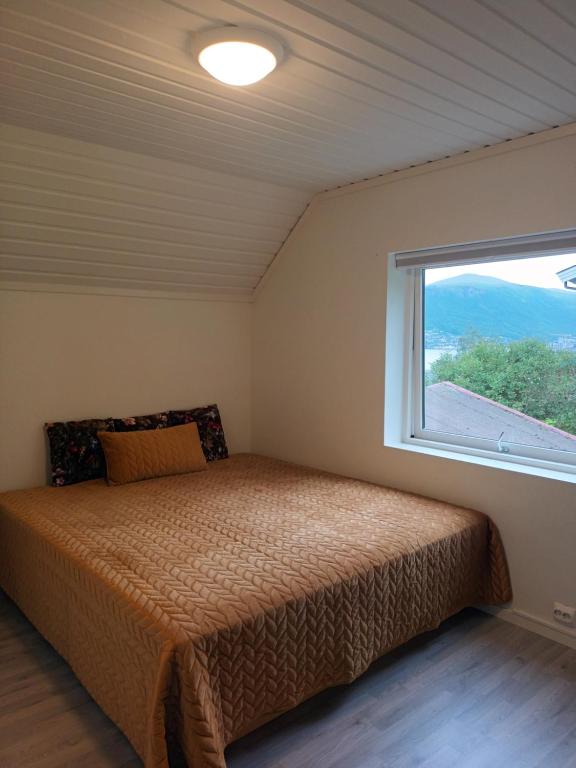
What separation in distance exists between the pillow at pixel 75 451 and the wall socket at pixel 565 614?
7.37ft

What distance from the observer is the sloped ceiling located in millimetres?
1456

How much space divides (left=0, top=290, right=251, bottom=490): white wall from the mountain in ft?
4.51

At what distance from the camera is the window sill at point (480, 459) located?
2.39 meters

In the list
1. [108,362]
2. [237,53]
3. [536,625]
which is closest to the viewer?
[237,53]

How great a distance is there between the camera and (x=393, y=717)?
74.2 inches

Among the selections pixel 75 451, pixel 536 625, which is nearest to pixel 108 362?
pixel 75 451

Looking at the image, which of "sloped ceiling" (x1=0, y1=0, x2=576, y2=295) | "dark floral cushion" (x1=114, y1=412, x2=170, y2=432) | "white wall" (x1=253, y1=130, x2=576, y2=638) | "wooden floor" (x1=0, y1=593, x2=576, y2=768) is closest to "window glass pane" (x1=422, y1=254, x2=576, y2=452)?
"white wall" (x1=253, y1=130, x2=576, y2=638)

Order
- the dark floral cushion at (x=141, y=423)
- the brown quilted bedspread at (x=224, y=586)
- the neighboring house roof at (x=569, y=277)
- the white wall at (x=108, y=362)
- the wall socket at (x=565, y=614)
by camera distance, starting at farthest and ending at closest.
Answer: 1. the dark floral cushion at (x=141, y=423)
2. the white wall at (x=108, y=362)
3. the neighboring house roof at (x=569, y=277)
4. the wall socket at (x=565, y=614)
5. the brown quilted bedspread at (x=224, y=586)

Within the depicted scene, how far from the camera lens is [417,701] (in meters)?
1.97

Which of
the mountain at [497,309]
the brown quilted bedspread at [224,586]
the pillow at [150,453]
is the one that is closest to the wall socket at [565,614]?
the brown quilted bedspread at [224,586]

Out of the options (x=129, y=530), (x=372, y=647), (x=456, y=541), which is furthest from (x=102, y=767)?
(x=456, y=541)

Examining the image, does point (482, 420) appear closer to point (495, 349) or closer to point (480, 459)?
point (480, 459)

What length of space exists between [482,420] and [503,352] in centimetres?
34

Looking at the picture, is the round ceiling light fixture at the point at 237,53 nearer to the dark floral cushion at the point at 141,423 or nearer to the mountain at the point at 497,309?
the mountain at the point at 497,309
